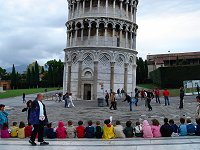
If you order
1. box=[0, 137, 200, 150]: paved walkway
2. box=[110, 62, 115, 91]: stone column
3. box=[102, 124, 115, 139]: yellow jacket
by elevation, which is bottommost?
box=[0, 137, 200, 150]: paved walkway

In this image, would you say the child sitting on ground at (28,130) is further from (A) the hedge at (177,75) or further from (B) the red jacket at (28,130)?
(A) the hedge at (177,75)

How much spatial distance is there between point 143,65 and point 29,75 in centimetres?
3630

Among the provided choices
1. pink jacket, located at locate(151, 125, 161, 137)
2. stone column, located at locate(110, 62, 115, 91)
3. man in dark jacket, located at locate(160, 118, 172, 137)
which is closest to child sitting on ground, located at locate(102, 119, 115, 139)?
pink jacket, located at locate(151, 125, 161, 137)

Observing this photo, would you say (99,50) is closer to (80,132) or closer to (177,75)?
(177,75)

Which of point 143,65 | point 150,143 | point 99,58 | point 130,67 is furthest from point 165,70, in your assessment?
point 150,143

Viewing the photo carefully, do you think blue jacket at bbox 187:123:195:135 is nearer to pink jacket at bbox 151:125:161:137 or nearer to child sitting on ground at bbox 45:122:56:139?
pink jacket at bbox 151:125:161:137

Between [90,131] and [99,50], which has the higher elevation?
[99,50]

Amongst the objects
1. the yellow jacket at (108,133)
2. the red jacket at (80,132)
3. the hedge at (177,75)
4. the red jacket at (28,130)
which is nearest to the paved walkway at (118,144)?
the yellow jacket at (108,133)

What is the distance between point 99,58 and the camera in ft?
152

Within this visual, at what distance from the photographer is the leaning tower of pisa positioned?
151 feet

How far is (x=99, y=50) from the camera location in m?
46.1

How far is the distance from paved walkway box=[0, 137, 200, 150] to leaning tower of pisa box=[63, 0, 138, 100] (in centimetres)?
3386

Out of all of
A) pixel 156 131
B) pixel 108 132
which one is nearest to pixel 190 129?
pixel 156 131

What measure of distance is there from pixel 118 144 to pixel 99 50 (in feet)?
117
